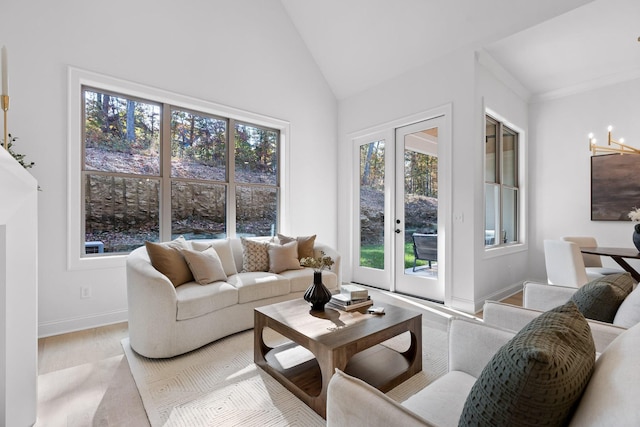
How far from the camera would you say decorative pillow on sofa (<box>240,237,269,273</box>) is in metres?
3.48

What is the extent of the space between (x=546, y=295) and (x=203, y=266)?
2604mm

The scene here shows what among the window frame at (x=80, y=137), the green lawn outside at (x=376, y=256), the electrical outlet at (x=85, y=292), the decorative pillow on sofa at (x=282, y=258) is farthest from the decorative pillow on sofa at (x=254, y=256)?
the green lawn outside at (x=376, y=256)

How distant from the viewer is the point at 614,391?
60 centimetres

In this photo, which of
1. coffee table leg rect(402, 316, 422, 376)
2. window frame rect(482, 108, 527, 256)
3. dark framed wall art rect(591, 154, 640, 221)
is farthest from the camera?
window frame rect(482, 108, 527, 256)

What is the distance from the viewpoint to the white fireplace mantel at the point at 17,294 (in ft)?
4.66

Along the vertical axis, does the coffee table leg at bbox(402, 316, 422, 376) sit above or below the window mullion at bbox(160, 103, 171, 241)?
below

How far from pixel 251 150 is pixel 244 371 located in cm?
302

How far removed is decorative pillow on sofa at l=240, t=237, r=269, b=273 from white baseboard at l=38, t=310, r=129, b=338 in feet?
4.29

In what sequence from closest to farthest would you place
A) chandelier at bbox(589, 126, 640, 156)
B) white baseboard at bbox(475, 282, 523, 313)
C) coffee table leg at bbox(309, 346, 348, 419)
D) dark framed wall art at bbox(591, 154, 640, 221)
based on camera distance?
coffee table leg at bbox(309, 346, 348, 419) < chandelier at bbox(589, 126, 640, 156) < white baseboard at bbox(475, 282, 523, 313) < dark framed wall art at bbox(591, 154, 640, 221)

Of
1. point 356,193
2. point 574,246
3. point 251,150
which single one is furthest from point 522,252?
point 251,150

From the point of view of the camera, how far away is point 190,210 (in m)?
3.86

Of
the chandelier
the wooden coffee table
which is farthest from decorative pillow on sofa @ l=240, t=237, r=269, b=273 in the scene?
the chandelier

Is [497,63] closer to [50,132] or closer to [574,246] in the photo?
[574,246]

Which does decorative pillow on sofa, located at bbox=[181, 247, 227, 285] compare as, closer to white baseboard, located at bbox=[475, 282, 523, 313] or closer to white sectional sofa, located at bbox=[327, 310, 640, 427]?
white sectional sofa, located at bbox=[327, 310, 640, 427]
